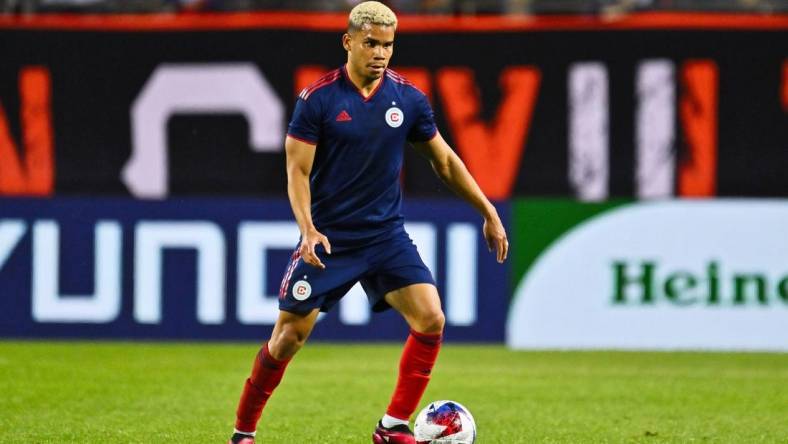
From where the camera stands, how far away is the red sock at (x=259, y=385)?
20.9ft

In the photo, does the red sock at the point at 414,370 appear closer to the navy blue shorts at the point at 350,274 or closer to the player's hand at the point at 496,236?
the navy blue shorts at the point at 350,274

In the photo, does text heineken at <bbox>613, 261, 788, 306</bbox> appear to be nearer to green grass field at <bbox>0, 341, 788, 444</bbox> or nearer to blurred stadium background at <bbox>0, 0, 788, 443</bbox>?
blurred stadium background at <bbox>0, 0, 788, 443</bbox>

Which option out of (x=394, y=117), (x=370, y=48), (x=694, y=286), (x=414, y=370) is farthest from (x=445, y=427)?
(x=694, y=286)

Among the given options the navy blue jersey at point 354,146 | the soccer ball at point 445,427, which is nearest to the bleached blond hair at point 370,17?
the navy blue jersey at point 354,146

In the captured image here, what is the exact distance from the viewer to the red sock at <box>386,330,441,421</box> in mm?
6484

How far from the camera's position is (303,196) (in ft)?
20.2

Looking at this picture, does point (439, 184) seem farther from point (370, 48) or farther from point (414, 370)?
point (370, 48)

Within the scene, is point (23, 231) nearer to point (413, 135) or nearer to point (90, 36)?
point (90, 36)

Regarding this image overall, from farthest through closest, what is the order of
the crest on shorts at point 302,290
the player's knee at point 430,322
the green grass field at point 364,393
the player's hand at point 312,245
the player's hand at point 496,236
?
the green grass field at point 364,393 < the player's hand at point 496,236 < the player's knee at point 430,322 < the crest on shorts at point 302,290 < the player's hand at point 312,245

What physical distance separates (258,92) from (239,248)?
1.33 metres

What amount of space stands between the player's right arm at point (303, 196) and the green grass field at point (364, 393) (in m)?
1.33

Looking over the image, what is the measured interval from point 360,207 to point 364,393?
297 centimetres

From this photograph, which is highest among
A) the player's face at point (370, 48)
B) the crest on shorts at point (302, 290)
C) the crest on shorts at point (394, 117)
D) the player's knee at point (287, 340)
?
the player's face at point (370, 48)

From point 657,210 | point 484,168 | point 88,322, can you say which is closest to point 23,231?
point 88,322
